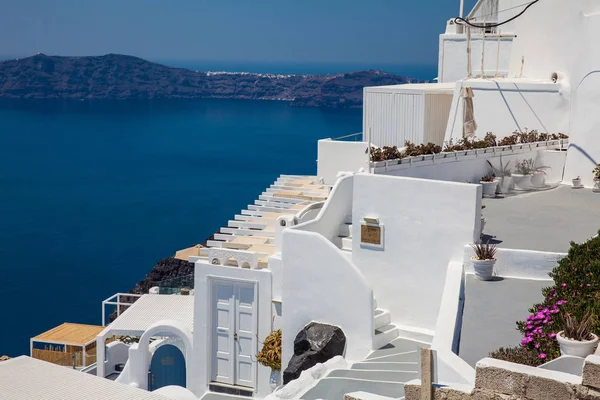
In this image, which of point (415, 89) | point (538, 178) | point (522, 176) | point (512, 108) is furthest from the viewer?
point (415, 89)

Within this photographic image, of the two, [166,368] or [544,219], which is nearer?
[544,219]

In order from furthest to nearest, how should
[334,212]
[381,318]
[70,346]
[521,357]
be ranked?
[70,346]
[334,212]
[381,318]
[521,357]

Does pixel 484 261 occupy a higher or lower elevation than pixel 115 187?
higher

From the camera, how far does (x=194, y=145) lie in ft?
409

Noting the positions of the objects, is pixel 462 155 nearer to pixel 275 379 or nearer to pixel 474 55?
pixel 275 379

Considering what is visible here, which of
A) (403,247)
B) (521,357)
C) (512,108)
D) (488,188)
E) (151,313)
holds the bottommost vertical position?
(151,313)

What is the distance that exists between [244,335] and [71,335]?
1278 centimetres

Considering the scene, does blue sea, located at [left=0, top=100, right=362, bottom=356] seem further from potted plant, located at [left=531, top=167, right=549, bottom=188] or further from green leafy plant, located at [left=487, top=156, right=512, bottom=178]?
potted plant, located at [left=531, top=167, right=549, bottom=188]

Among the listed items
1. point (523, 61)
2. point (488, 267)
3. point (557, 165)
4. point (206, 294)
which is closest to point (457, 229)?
point (488, 267)

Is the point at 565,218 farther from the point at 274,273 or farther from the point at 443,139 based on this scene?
the point at 443,139

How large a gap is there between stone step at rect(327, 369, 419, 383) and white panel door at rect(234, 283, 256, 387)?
3.51 metres

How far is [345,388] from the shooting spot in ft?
37.3

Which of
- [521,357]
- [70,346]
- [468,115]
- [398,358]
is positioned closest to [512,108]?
[468,115]

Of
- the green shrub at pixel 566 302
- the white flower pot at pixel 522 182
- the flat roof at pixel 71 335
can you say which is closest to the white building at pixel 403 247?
the white flower pot at pixel 522 182
